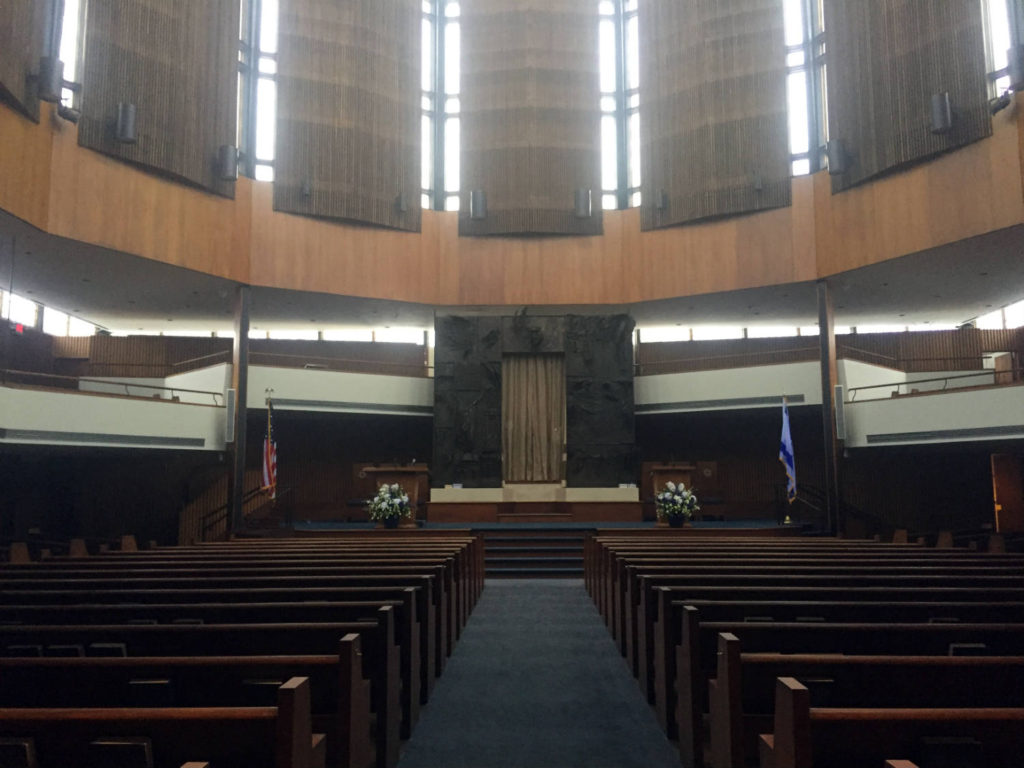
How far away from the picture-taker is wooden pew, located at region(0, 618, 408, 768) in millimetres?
2955

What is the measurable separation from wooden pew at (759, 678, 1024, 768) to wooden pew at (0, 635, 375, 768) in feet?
4.53

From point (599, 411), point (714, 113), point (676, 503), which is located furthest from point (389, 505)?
point (714, 113)

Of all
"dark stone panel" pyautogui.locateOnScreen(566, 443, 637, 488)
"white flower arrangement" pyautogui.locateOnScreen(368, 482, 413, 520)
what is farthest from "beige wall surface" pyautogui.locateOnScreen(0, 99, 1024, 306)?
"white flower arrangement" pyautogui.locateOnScreen(368, 482, 413, 520)

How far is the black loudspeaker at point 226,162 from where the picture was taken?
14.5m

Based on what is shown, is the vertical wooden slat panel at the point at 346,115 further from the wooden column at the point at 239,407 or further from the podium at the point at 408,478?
the podium at the point at 408,478

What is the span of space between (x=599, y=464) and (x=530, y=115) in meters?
7.89

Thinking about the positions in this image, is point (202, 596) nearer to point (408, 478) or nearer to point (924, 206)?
point (924, 206)

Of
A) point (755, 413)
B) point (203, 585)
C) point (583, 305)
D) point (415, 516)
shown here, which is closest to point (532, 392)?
point (583, 305)

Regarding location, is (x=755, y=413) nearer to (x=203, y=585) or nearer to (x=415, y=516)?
(x=415, y=516)

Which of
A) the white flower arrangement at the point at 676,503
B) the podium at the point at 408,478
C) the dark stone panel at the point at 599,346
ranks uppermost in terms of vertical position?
the dark stone panel at the point at 599,346

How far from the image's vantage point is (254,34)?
1639cm

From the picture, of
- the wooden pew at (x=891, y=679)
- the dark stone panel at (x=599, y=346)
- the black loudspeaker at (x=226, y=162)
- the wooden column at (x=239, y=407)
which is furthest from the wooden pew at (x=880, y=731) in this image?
the dark stone panel at (x=599, y=346)

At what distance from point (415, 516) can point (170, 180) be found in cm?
852

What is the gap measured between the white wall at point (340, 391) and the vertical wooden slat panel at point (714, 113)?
6.43 metres
